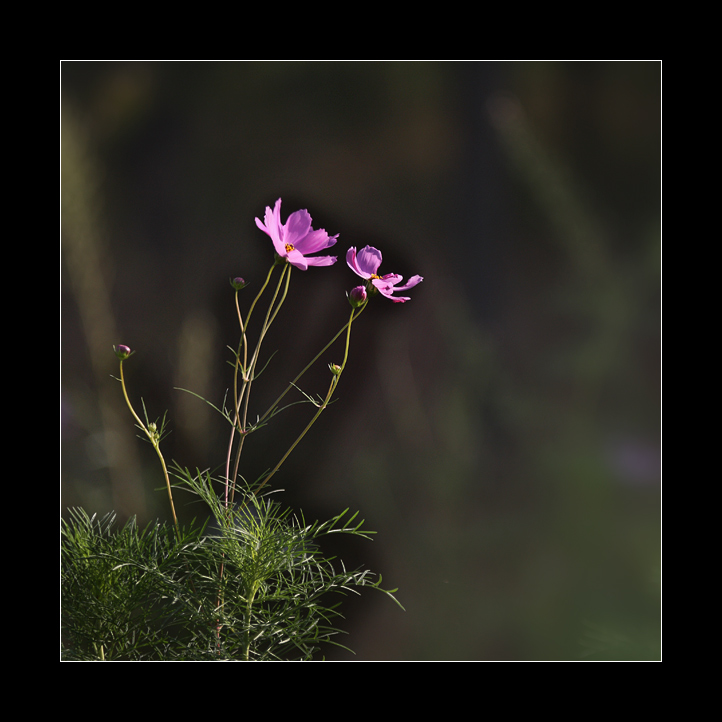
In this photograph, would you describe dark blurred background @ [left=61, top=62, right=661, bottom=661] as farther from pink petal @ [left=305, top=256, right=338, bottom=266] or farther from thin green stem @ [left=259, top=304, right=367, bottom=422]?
pink petal @ [left=305, top=256, right=338, bottom=266]

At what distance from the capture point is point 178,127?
0.99m

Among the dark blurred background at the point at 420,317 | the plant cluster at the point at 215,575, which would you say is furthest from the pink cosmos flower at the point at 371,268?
the dark blurred background at the point at 420,317

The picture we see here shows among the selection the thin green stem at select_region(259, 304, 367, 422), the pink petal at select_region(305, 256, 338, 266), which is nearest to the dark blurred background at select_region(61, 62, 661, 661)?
the thin green stem at select_region(259, 304, 367, 422)

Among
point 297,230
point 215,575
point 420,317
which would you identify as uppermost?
point 297,230

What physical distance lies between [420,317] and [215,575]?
0.47m

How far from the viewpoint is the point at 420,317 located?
1015mm

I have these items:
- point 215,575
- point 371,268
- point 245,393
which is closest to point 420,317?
point 371,268

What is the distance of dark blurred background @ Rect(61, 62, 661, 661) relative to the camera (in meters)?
0.98

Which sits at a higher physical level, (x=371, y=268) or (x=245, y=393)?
(x=371, y=268)

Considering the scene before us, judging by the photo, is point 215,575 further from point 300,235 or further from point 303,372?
point 300,235

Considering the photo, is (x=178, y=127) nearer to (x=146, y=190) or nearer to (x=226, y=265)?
(x=146, y=190)

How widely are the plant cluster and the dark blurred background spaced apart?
0.28ft
